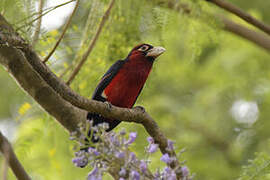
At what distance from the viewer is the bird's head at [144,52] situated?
160 inches

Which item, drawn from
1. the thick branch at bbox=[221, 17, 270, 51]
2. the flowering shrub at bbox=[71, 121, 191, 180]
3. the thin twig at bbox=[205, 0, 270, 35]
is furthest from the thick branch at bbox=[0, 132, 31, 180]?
the thick branch at bbox=[221, 17, 270, 51]

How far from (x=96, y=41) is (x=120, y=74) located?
0.49 m

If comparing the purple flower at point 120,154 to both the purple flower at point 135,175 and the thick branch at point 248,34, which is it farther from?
the thick branch at point 248,34

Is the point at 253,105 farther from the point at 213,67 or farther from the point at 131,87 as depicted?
the point at 131,87

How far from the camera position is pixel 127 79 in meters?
4.10

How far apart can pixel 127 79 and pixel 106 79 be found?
18cm

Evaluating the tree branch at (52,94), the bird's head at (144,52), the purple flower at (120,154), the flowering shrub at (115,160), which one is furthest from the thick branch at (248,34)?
the purple flower at (120,154)

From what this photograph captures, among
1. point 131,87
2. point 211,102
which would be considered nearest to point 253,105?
point 211,102

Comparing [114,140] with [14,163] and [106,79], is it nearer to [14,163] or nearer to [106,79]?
[14,163]

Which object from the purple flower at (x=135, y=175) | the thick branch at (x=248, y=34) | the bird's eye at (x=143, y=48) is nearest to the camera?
the purple flower at (x=135, y=175)

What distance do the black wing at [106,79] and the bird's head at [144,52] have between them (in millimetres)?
156

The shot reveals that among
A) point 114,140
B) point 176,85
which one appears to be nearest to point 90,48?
point 114,140

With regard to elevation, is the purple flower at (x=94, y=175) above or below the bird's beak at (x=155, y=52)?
below

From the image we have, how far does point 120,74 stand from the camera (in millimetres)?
4117
